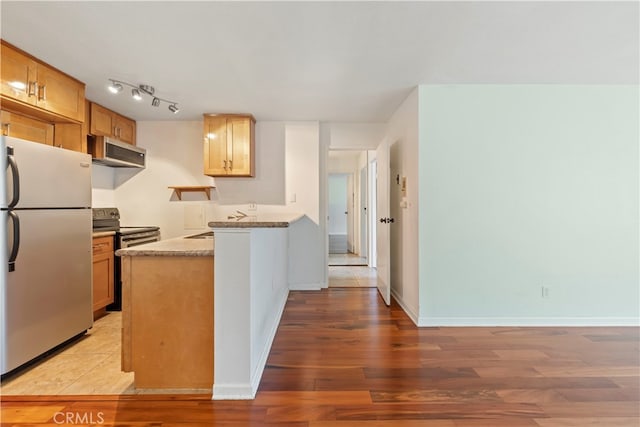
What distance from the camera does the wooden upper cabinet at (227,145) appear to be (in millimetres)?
3736

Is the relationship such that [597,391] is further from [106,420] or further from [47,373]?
[47,373]

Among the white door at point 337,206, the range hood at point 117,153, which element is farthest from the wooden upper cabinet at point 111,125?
the white door at point 337,206

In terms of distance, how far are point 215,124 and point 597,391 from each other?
163 inches

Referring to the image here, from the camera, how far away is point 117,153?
11.3 feet

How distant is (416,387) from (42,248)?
2760 mm

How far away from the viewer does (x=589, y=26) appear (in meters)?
1.95

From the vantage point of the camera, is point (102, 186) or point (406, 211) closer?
point (406, 211)

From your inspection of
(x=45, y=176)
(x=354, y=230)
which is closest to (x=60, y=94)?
(x=45, y=176)

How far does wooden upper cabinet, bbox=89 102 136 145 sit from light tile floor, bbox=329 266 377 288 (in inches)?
128

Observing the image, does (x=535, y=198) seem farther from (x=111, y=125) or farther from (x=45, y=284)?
(x=111, y=125)

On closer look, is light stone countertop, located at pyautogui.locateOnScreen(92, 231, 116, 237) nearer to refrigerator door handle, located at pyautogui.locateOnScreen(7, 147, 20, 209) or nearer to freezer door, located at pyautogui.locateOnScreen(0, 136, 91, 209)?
freezer door, located at pyautogui.locateOnScreen(0, 136, 91, 209)

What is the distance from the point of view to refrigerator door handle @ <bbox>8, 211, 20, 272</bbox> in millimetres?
1997

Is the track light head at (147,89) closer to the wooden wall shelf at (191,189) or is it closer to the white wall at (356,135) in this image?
the wooden wall shelf at (191,189)

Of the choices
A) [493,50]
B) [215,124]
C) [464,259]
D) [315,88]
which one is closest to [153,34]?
[315,88]
